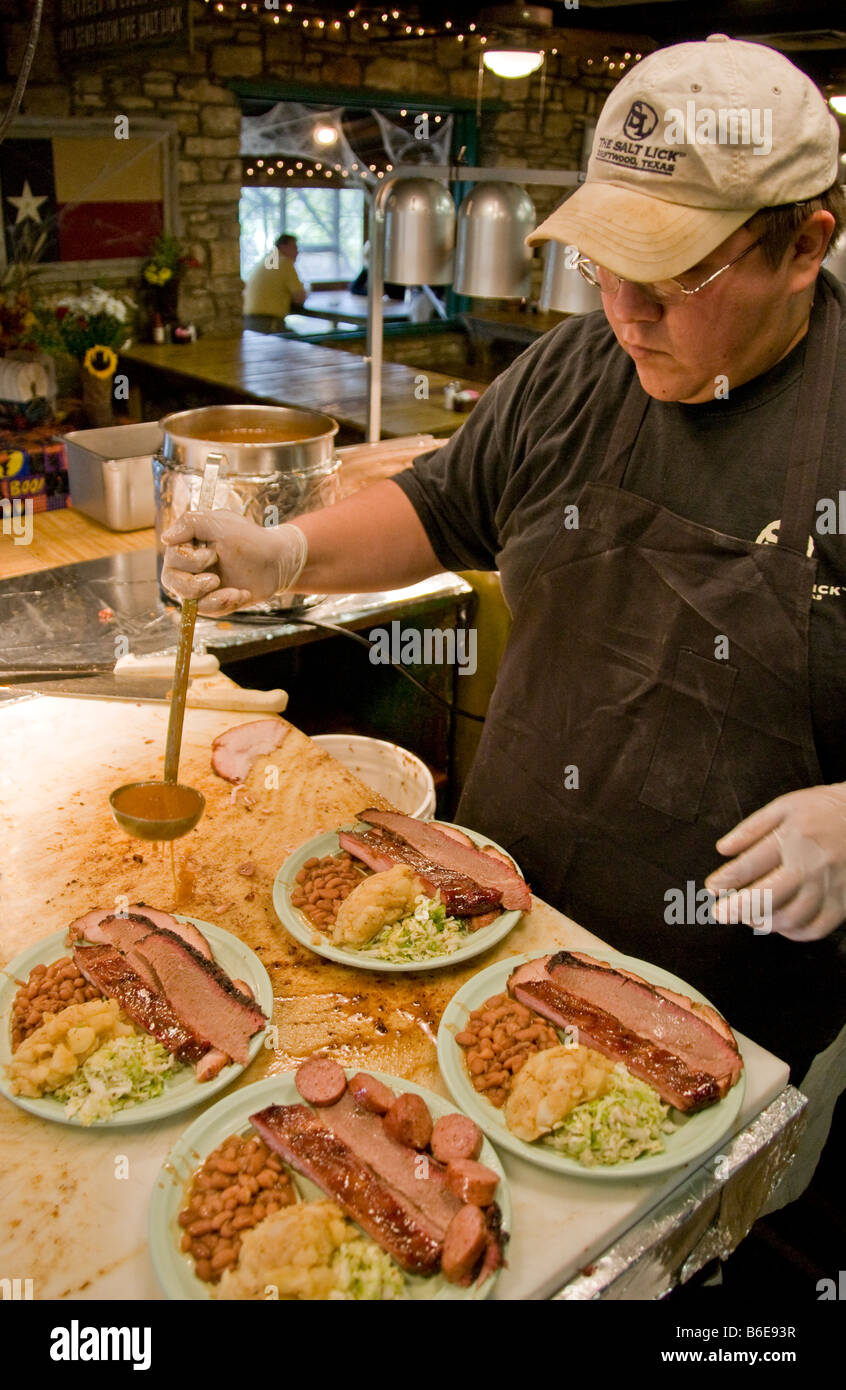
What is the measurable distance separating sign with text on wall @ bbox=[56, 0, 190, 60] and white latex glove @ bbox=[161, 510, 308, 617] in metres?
3.04

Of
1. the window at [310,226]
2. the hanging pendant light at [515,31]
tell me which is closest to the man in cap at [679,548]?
the hanging pendant light at [515,31]

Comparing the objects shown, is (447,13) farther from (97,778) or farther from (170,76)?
(97,778)

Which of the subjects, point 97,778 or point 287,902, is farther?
point 97,778

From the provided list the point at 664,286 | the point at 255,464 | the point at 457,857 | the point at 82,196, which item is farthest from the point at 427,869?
the point at 82,196

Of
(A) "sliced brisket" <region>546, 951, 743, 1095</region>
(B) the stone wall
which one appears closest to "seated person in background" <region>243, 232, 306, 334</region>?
(B) the stone wall

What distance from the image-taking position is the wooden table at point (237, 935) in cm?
128

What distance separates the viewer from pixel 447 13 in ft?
16.9

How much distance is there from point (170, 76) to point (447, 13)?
2.65m

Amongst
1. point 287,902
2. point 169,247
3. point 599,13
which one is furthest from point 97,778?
point 169,247

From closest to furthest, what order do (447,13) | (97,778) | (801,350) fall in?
(801,350), (97,778), (447,13)

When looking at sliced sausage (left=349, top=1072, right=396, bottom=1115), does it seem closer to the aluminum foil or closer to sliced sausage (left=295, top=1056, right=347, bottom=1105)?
sliced sausage (left=295, top=1056, right=347, bottom=1105)

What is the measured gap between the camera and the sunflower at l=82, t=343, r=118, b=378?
4.73 m
